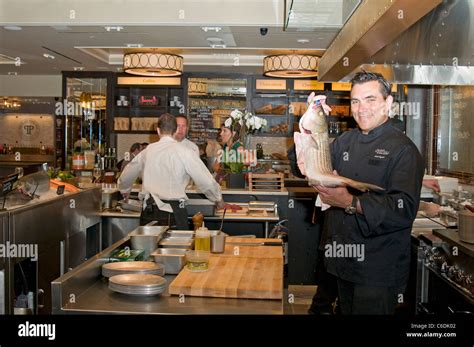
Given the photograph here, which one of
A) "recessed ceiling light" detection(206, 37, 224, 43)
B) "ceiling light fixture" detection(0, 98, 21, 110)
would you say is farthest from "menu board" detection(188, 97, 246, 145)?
"ceiling light fixture" detection(0, 98, 21, 110)

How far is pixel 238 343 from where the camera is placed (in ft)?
6.06

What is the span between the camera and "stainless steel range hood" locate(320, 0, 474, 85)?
3361 mm

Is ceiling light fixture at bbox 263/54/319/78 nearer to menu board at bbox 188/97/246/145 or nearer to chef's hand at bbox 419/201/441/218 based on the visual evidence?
menu board at bbox 188/97/246/145

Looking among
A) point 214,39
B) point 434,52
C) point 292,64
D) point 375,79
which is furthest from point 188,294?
point 292,64

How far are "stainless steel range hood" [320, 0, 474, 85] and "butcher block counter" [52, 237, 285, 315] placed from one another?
3.65 feet

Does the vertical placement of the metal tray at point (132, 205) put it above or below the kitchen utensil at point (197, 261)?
below

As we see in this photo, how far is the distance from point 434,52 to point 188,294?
255 centimetres

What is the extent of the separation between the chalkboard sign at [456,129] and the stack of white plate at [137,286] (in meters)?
4.02

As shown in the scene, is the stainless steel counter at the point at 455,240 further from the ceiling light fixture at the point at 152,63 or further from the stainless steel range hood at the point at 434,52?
the ceiling light fixture at the point at 152,63

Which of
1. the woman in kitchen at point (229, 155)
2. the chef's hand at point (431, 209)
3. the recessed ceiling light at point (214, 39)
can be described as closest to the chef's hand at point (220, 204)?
the woman in kitchen at point (229, 155)

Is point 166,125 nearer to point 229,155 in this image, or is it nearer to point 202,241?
point 229,155

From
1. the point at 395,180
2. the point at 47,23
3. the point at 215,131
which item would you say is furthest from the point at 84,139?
the point at 395,180

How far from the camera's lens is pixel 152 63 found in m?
8.28

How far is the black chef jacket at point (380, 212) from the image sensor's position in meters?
2.45
